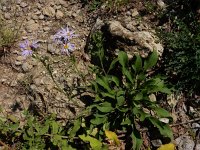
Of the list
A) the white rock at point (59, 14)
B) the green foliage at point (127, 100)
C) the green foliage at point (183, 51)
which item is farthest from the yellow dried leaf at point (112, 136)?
the white rock at point (59, 14)

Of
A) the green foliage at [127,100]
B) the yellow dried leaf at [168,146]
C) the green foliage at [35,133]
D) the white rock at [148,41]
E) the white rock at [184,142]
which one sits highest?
the white rock at [148,41]

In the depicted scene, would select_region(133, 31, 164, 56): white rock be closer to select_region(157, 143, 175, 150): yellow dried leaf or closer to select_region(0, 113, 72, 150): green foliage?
select_region(157, 143, 175, 150): yellow dried leaf

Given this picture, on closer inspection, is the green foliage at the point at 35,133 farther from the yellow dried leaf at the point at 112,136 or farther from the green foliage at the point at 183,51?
the green foliage at the point at 183,51

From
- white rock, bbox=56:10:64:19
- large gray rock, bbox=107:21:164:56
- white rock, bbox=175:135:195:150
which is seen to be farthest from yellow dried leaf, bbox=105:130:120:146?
white rock, bbox=56:10:64:19

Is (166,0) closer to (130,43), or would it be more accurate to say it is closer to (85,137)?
(130,43)

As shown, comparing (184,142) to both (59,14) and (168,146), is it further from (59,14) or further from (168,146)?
(59,14)

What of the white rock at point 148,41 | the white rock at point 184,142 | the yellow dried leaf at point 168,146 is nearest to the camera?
the yellow dried leaf at point 168,146
